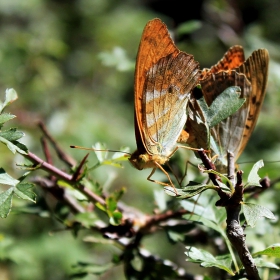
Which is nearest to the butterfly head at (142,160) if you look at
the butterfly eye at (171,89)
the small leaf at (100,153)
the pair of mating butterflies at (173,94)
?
the pair of mating butterflies at (173,94)

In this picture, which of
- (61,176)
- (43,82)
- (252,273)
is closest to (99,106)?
(43,82)

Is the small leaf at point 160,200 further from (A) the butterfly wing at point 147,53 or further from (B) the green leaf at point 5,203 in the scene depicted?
(B) the green leaf at point 5,203

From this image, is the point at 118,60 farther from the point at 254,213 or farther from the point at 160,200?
the point at 254,213

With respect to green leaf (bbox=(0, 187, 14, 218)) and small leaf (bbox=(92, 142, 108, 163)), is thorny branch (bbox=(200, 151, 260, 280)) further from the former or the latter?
green leaf (bbox=(0, 187, 14, 218))

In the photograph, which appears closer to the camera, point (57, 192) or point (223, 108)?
point (223, 108)

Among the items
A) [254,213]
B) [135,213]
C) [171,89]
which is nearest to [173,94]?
[171,89]

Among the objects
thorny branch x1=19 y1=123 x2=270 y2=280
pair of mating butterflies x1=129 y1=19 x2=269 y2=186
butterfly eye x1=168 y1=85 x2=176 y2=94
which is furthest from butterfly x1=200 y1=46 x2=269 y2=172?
thorny branch x1=19 y1=123 x2=270 y2=280

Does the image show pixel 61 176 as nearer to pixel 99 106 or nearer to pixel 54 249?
pixel 54 249
